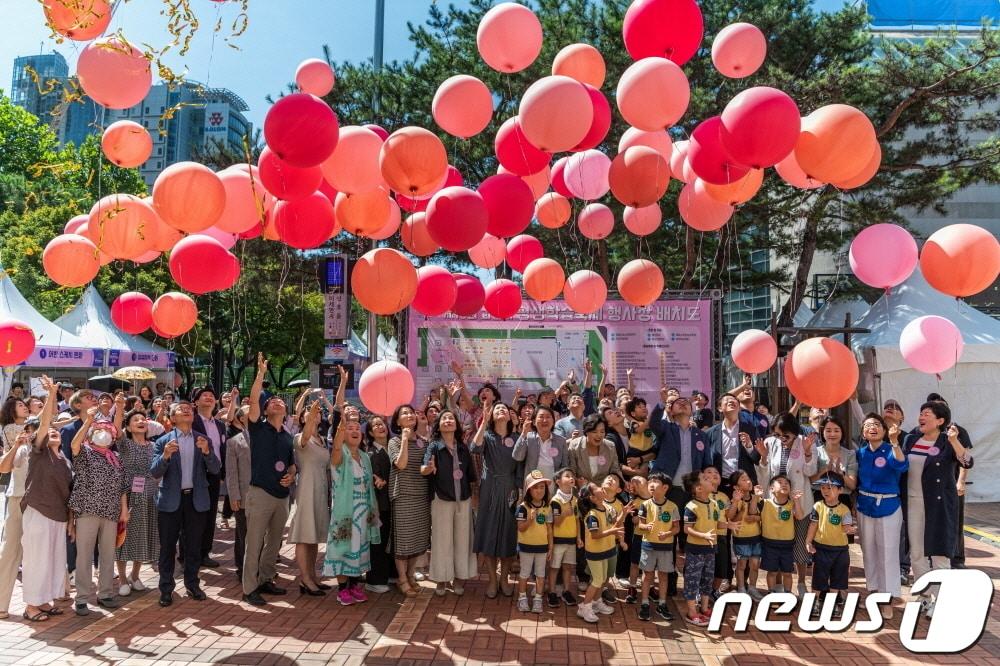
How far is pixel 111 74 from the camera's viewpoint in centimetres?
477

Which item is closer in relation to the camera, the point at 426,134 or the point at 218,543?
the point at 426,134

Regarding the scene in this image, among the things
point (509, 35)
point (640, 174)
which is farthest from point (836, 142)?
point (509, 35)

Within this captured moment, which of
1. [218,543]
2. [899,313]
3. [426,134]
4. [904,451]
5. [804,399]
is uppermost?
[426,134]

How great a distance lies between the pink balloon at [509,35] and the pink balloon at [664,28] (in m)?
0.82

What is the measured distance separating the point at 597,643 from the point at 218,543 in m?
4.47

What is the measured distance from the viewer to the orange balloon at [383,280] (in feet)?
17.6

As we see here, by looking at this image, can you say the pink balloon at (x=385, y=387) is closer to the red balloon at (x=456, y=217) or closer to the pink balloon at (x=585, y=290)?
the red balloon at (x=456, y=217)

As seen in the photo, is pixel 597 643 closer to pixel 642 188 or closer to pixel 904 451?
pixel 904 451

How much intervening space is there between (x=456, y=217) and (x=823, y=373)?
Result: 2.84m

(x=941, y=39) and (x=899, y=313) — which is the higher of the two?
(x=941, y=39)

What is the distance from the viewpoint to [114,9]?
3629 mm

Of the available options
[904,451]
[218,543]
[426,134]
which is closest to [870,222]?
[904,451]

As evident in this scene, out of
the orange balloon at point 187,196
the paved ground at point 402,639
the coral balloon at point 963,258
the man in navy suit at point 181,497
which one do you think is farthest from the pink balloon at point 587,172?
the man in navy suit at point 181,497

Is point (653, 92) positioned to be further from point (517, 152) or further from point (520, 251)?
point (520, 251)
